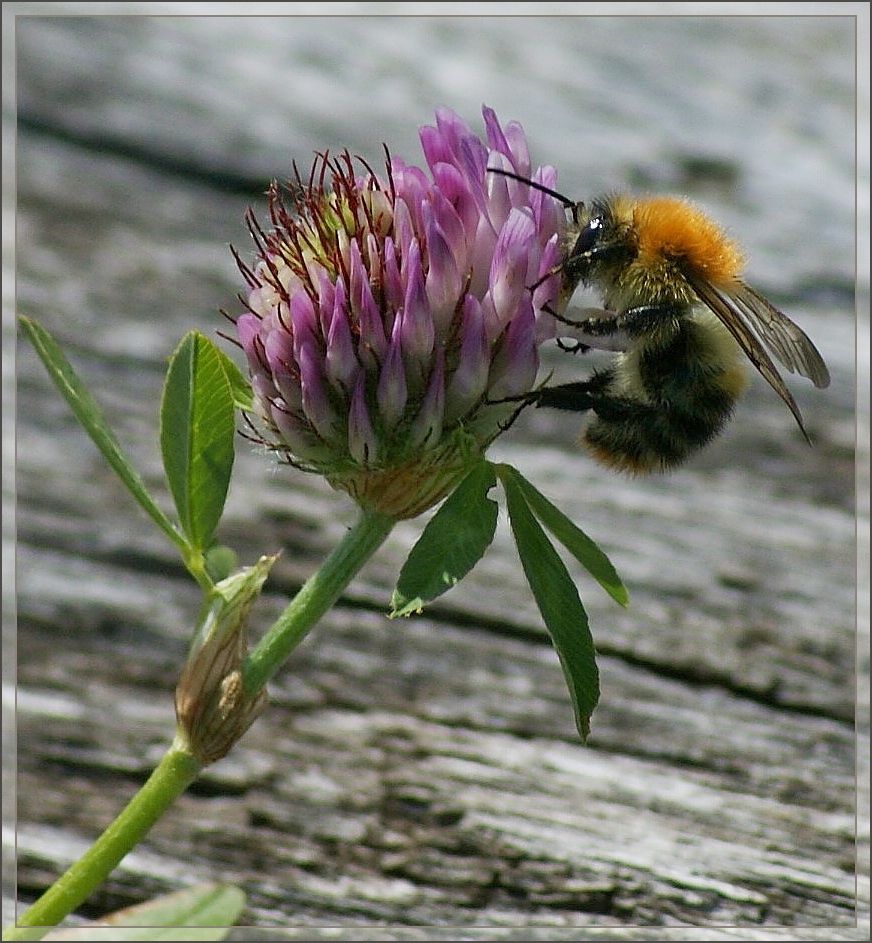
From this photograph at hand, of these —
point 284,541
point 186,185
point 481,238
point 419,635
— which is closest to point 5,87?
point 186,185

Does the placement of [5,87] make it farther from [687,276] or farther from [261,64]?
[687,276]

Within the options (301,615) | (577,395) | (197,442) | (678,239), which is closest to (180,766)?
(301,615)

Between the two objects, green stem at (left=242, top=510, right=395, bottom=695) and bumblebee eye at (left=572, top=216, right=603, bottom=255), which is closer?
green stem at (left=242, top=510, right=395, bottom=695)

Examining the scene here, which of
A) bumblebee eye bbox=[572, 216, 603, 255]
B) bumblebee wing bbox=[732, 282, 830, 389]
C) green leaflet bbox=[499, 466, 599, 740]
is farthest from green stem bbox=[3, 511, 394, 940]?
bumblebee wing bbox=[732, 282, 830, 389]

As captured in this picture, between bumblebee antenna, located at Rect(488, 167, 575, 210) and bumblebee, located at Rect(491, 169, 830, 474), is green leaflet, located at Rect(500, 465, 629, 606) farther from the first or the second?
bumblebee antenna, located at Rect(488, 167, 575, 210)

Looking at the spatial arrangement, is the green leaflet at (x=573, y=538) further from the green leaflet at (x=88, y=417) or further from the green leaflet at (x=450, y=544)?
the green leaflet at (x=88, y=417)

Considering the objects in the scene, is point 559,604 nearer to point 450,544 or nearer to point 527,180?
point 450,544
